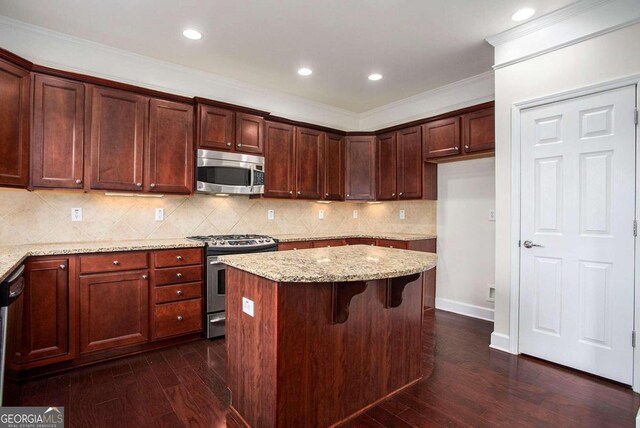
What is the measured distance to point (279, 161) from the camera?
409 centimetres

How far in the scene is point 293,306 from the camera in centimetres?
167

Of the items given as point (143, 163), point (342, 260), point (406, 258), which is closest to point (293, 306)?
point (342, 260)

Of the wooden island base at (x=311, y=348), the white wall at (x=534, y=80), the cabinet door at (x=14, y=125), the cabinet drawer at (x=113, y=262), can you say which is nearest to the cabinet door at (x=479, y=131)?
the white wall at (x=534, y=80)

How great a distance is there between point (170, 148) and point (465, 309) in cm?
387

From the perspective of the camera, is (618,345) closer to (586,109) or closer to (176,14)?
(586,109)

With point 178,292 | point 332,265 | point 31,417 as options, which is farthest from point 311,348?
point 178,292

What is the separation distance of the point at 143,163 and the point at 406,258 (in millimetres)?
2550

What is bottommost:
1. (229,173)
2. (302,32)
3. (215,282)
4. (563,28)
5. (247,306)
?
(215,282)

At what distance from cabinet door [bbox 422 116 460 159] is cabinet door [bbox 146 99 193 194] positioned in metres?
2.77

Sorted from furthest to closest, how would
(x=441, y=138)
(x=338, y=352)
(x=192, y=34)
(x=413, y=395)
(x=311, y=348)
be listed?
(x=441, y=138) < (x=192, y=34) < (x=413, y=395) < (x=338, y=352) < (x=311, y=348)

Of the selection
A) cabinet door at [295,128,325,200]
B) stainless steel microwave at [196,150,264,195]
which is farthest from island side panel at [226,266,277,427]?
cabinet door at [295,128,325,200]

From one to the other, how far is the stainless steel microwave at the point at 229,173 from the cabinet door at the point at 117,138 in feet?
1.87

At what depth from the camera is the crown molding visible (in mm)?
2373

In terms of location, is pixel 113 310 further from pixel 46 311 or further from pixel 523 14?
pixel 523 14
